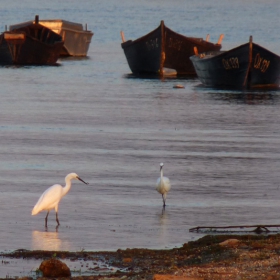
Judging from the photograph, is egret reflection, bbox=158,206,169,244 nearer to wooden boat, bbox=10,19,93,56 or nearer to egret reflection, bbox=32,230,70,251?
egret reflection, bbox=32,230,70,251

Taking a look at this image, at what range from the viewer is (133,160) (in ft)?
58.7

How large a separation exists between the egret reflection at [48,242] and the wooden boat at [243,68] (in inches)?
949

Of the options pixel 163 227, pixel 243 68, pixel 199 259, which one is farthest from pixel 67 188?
pixel 243 68

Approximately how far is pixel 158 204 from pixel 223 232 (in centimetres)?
216

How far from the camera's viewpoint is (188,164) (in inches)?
693

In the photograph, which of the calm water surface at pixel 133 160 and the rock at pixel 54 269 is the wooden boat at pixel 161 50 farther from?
the rock at pixel 54 269

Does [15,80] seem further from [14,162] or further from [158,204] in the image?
[158,204]

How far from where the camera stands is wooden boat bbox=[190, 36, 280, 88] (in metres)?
35.5

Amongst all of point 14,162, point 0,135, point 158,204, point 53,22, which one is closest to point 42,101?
point 0,135

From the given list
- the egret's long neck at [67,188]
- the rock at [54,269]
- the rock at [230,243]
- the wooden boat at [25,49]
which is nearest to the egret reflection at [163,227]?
the rock at [230,243]

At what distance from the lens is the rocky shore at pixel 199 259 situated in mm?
8805

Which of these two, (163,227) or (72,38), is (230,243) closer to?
(163,227)

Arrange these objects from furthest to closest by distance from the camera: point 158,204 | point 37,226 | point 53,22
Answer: point 53,22 < point 158,204 < point 37,226

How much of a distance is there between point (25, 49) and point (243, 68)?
15445mm
